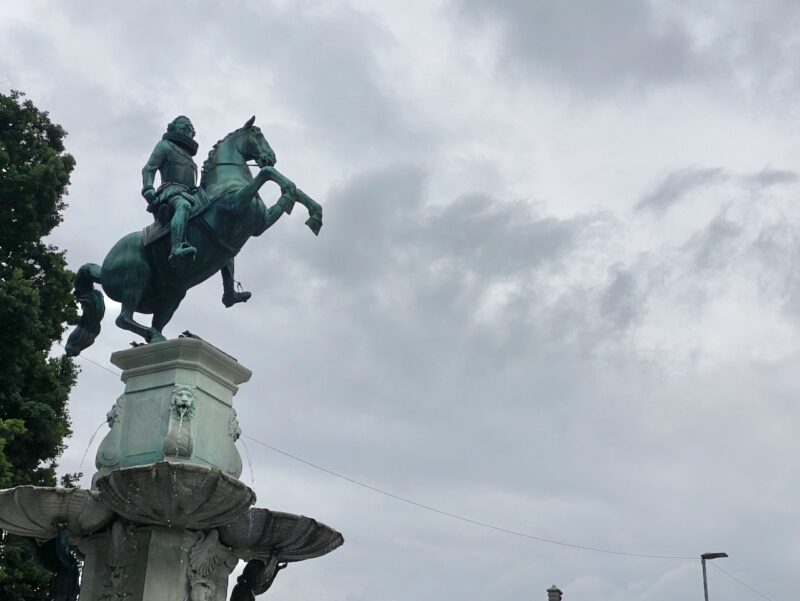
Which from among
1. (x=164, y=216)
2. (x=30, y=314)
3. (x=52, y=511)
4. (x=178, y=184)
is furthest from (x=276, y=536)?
(x=30, y=314)

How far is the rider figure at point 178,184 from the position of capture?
12492 mm

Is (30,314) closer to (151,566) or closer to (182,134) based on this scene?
(182,134)

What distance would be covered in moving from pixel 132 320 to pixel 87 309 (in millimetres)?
867

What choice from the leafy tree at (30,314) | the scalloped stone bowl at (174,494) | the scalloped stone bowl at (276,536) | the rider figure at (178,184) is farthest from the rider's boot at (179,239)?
the leafy tree at (30,314)

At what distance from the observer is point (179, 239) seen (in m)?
12.4

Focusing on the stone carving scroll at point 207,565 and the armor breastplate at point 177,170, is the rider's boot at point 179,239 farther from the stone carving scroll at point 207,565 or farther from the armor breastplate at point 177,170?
the stone carving scroll at point 207,565

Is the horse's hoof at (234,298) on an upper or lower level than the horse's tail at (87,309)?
upper

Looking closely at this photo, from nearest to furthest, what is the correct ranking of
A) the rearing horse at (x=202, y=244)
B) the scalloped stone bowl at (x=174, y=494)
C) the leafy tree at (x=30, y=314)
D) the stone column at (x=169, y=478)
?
the scalloped stone bowl at (x=174, y=494), the stone column at (x=169, y=478), the rearing horse at (x=202, y=244), the leafy tree at (x=30, y=314)

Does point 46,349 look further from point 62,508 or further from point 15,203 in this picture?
Answer: point 62,508

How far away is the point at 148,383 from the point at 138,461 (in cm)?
90

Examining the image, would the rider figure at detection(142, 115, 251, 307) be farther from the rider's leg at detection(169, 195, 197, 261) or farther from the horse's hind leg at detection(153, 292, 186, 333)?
the horse's hind leg at detection(153, 292, 186, 333)

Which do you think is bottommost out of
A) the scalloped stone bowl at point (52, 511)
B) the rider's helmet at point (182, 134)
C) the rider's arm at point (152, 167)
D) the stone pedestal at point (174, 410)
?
the scalloped stone bowl at point (52, 511)

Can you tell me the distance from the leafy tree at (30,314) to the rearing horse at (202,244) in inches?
314

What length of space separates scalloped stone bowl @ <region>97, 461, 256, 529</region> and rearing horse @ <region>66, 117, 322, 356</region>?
243cm
